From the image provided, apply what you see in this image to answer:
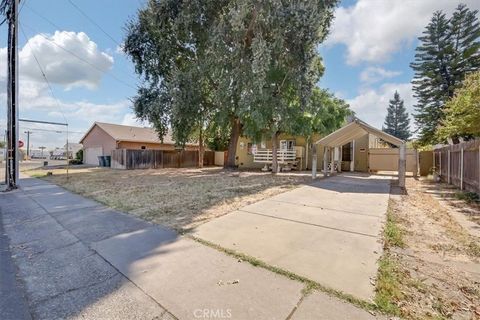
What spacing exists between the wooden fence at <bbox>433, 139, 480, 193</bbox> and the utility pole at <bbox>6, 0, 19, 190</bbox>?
659 inches

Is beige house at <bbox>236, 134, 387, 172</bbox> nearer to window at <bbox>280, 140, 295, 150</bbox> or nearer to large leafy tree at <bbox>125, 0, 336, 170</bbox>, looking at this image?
window at <bbox>280, 140, 295, 150</bbox>

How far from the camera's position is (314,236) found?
415 cm

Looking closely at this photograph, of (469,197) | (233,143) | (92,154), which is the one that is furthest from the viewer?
(92,154)

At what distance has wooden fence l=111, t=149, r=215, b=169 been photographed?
67.7 ft

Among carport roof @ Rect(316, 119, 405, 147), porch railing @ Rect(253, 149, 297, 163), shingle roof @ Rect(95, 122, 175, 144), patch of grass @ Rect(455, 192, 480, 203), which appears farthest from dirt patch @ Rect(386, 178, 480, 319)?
shingle roof @ Rect(95, 122, 175, 144)

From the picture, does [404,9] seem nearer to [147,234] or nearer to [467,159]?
[467,159]

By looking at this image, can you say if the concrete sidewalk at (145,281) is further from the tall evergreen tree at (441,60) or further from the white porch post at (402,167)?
the tall evergreen tree at (441,60)

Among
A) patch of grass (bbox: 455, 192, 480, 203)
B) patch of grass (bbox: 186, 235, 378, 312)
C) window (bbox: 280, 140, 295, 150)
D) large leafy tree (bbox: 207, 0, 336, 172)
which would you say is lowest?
patch of grass (bbox: 186, 235, 378, 312)

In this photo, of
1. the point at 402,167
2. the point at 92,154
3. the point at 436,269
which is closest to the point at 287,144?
the point at 402,167

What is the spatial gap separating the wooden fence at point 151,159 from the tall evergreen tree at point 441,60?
22.1 meters

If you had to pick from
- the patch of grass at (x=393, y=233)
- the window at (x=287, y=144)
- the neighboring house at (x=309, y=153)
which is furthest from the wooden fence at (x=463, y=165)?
the window at (x=287, y=144)

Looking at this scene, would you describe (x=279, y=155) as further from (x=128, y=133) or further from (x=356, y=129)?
(x=128, y=133)

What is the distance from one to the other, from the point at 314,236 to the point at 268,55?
31.6 ft

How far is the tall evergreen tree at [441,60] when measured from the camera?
74.8 feet
